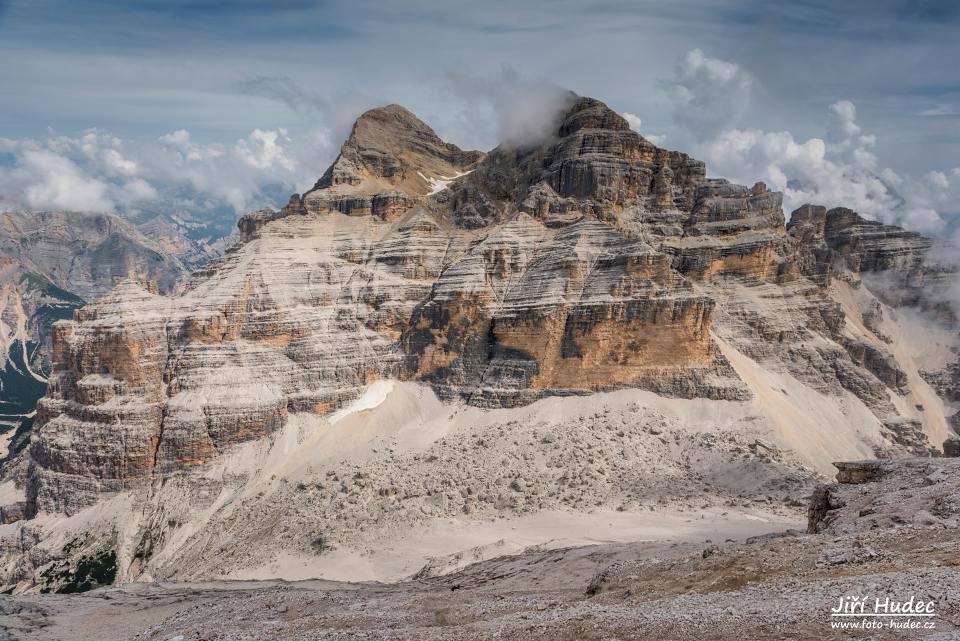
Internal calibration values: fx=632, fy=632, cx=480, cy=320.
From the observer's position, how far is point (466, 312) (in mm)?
67875

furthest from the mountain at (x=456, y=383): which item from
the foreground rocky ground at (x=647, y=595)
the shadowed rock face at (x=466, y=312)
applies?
the foreground rocky ground at (x=647, y=595)

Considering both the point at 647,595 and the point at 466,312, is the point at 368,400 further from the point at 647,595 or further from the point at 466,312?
the point at 647,595

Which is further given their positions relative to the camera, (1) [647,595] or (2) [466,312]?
(2) [466,312]

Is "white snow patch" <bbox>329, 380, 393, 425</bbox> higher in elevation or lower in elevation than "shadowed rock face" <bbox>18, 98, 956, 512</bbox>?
lower

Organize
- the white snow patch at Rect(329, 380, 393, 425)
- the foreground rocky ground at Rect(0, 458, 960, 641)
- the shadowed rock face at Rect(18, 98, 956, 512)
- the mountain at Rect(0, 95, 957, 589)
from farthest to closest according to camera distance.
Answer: the white snow patch at Rect(329, 380, 393, 425) < the shadowed rock face at Rect(18, 98, 956, 512) < the mountain at Rect(0, 95, 957, 589) < the foreground rocky ground at Rect(0, 458, 960, 641)

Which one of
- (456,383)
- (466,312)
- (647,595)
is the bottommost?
(647,595)

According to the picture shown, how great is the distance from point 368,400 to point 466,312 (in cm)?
1407

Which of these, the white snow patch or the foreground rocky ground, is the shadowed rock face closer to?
the white snow patch

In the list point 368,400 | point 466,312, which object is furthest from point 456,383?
point 368,400

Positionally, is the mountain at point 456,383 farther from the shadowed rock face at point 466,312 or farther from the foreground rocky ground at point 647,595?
the foreground rocky ground at point 647,595

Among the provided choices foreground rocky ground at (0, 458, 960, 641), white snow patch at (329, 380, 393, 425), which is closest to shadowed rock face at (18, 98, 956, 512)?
white snow patch at (329, 380, 393, 425)

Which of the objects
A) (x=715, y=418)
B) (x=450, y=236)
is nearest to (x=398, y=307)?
(x=450, y=236)

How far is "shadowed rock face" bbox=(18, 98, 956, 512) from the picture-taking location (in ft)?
201

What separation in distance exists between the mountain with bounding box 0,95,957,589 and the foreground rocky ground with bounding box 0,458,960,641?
11.4 metres
